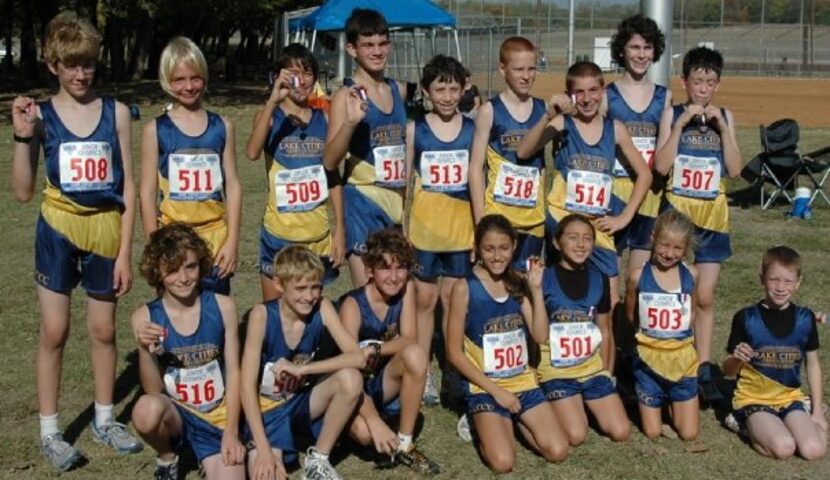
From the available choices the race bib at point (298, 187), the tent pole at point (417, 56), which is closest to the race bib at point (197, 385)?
the race bib at point (298, 187)

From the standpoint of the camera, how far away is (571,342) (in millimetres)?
4949

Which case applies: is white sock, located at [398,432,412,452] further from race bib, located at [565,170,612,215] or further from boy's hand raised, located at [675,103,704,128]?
boy's hand raised, located at [675,103,704,128]

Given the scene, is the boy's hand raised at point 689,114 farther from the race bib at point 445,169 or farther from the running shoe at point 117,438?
the running shoe at point 117,438

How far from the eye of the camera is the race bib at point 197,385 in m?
4.19

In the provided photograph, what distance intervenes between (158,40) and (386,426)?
44.6m

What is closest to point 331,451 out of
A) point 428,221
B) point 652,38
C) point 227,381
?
point 227,381

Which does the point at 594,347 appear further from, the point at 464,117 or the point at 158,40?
the point at 158,40

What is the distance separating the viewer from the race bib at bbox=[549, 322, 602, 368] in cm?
494

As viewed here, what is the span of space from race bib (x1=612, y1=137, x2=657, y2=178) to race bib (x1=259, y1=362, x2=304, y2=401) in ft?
6.90

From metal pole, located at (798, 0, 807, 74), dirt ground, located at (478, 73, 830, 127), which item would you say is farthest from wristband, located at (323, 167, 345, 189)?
metal pole, located at (798, 0, 807, 74)

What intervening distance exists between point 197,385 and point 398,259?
1.03 metres

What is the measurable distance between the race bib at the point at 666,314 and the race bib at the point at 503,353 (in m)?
0.67

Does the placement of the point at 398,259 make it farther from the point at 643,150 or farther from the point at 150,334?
the point at 643,150

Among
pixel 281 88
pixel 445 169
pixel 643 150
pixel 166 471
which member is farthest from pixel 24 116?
pixel 643 150
